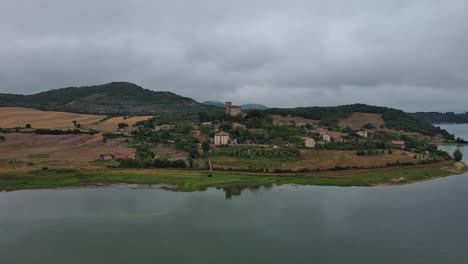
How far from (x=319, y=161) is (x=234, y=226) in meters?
29.1

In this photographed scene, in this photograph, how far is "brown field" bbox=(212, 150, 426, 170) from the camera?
50.3m

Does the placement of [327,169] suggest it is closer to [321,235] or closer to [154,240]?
[321,235]

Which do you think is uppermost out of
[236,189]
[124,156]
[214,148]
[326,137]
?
[326,137]

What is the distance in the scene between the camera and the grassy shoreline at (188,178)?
1634 inches

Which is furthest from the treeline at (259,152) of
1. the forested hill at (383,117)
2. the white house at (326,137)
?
the forested hill at (383,117)

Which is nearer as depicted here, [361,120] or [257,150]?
[257,150]

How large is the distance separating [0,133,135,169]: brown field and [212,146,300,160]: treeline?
1651 centimetres

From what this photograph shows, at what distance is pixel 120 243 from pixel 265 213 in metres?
12.8

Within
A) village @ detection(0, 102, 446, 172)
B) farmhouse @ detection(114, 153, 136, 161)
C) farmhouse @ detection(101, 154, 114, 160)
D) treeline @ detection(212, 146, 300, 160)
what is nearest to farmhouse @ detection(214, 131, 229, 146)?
village @ detection(0, 102, 446, 172)

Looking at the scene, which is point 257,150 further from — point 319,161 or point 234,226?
point 234,226

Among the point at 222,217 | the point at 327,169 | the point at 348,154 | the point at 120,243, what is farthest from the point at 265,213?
the point at 348,154

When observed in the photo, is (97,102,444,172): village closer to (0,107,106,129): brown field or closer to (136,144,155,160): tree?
(136,144,155,160): tree

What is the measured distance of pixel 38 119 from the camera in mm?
94812

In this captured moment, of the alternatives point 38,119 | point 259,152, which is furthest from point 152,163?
point 38,119
